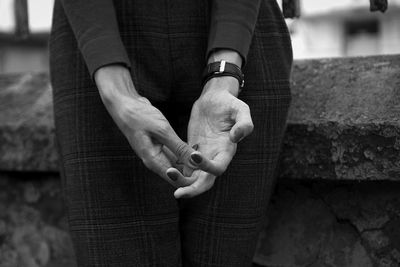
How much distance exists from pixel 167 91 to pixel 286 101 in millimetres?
222

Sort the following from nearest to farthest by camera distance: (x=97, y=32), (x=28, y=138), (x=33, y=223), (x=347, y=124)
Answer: (x=97, y=32)
(x=347, y=124)
(x=28, y=138)
(x=33, y=223)

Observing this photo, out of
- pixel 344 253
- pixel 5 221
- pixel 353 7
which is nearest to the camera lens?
pixel 344 253

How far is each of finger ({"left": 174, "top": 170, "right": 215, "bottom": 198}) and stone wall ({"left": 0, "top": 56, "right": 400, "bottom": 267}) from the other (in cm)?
44

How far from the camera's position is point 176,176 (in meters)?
0.86

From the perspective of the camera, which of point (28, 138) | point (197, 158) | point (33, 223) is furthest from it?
point (33, 223)

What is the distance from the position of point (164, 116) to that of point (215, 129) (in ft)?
0.33

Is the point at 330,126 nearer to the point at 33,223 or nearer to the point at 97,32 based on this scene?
the point at 97,32

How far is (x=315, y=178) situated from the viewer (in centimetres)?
131

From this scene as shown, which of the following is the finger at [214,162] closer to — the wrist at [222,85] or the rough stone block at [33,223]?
the wrist at [222,85]

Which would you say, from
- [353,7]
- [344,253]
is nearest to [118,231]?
[344,253]

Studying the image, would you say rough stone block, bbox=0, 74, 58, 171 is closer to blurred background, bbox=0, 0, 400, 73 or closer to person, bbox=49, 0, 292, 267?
→ person, bbox=49, 0, 292, 267

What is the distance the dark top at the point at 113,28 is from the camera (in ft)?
3.17

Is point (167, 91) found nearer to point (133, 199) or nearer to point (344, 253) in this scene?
point (133, 199)

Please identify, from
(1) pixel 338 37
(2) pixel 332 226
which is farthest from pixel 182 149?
(1) pixel 338 37
